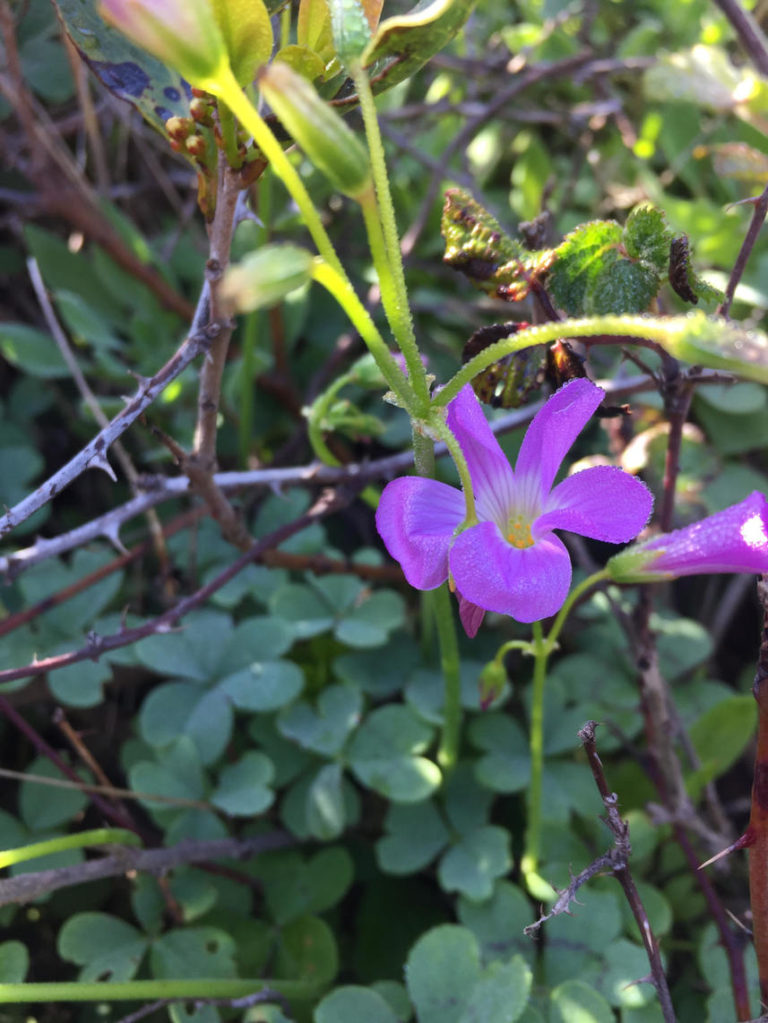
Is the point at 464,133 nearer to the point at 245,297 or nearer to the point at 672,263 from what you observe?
the point at 672,263

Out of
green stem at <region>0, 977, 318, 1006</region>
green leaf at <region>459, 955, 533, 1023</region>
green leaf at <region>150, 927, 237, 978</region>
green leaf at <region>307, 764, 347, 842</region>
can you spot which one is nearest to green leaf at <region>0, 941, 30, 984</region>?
green stem at <region>0, 977, 318, 1006</region>

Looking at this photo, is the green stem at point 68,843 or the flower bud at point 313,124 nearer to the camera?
the flower bud at point 313,124

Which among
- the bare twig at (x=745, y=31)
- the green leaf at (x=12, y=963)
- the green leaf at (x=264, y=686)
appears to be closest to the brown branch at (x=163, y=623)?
the green leaf at (x=264, y=686)

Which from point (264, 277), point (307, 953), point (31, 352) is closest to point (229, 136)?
point (264, 277)

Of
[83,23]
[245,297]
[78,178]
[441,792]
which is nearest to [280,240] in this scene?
[78,178]

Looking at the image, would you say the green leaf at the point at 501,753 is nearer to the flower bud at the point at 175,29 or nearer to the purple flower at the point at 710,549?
the purple flower at the point at 710,549
